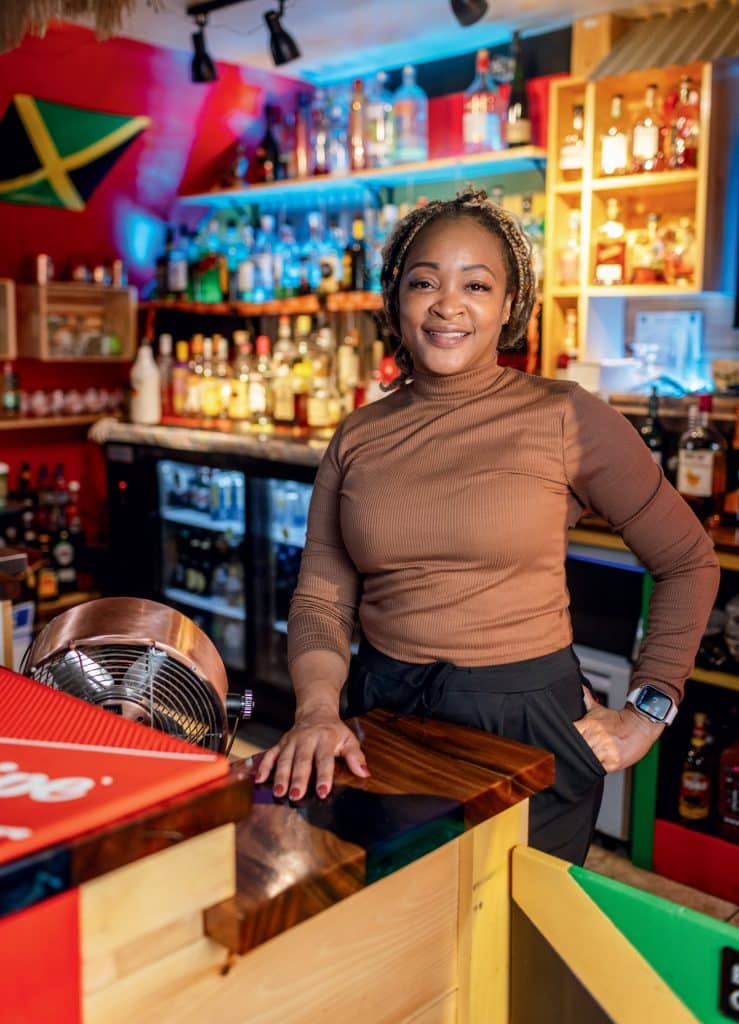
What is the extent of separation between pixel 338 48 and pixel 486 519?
393 cm

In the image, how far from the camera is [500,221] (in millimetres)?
1537

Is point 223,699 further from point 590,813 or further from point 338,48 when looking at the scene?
point 338,48

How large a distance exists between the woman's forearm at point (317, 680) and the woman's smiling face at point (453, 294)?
45 cm

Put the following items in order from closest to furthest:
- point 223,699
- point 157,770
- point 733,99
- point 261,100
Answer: point 157,770
point 223,699
point 733,99
point 261,100

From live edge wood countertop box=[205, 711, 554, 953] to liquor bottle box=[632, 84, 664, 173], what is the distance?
2990 mm

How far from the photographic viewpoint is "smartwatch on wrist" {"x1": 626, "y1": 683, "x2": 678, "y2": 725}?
4.91 feet

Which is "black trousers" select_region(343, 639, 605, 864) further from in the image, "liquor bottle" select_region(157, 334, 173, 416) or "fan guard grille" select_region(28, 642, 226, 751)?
"liquor bottle" select_region(157, 334, 173, 416)

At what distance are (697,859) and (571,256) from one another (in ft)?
7.34

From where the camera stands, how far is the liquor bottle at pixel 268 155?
5074 millimetres

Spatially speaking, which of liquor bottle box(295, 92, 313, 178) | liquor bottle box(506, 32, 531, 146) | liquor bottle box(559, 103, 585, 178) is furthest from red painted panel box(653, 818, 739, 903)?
liquor bottle box(295, 92, 313, 178)

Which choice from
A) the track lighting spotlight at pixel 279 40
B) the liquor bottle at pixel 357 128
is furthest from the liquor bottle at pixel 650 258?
the track lighting spotlight at pixel 279 40

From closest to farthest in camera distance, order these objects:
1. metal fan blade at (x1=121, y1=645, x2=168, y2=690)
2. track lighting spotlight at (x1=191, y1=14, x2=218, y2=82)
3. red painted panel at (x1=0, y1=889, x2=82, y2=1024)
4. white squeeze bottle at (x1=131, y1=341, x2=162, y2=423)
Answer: red painted panel at (x1=0, y1=889, x2=82, y2=1024) → metal fan blade at (x1=121, y1=645, x2=168, y2=690) → track lighting spotlight at (x1=191, y1=14, x2=218, y2=82) → white squeeze bottle at (x1=131, y1=341, x2=162, y2=423)

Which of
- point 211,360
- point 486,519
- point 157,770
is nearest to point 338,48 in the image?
point 211,360

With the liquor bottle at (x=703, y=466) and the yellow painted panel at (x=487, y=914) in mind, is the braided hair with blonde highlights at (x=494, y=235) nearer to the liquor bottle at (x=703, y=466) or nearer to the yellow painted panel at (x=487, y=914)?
the yellow painted panel at (x=487, y=914)
